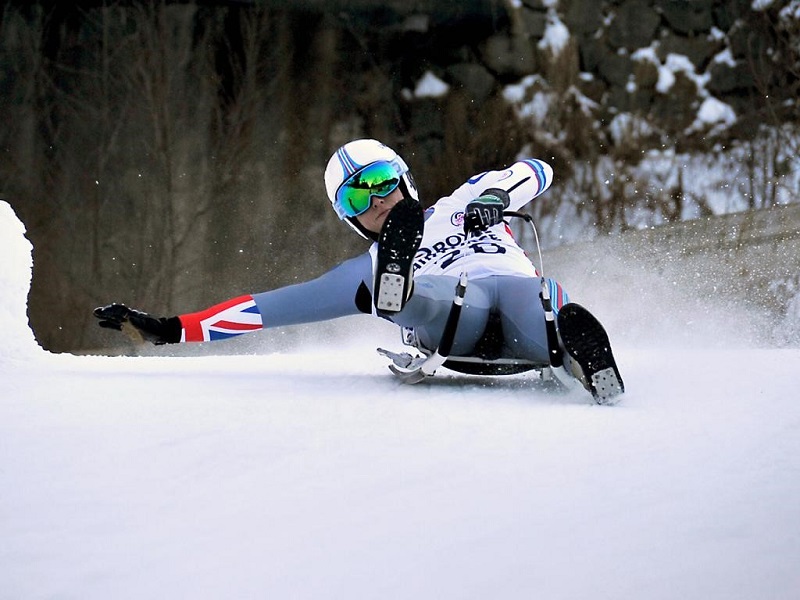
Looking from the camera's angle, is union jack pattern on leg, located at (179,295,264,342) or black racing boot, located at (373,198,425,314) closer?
black racing boot, located at (373,198,425,314)

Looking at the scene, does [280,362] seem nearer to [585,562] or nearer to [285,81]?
[585,562]

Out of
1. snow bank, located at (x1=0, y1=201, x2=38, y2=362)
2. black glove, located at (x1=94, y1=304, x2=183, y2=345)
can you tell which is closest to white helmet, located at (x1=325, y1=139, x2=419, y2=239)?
black glove, located at (x1=94, y1=304, x2=183, y2=345)

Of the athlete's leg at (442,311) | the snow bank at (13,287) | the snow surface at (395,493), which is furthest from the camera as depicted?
the snow bank at (13,287)

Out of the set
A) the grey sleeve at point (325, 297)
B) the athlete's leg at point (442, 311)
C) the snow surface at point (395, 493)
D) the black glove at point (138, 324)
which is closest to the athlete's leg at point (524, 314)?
the athlete's leg at point (442, 311)

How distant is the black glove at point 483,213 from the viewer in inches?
105

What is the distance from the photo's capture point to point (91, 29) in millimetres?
8266

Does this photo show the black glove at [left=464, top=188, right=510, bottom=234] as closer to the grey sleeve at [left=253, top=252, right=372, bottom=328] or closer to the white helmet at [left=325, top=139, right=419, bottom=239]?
the white helmet at [left=325, top=139, right=419, bottom=239]

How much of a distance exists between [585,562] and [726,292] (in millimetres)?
7813

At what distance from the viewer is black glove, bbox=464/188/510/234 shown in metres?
2.66

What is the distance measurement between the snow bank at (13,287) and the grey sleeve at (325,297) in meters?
0.92

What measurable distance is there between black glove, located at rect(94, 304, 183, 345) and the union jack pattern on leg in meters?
0.04

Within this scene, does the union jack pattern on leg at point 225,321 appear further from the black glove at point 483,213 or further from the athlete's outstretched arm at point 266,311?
the black glove at point 483,213

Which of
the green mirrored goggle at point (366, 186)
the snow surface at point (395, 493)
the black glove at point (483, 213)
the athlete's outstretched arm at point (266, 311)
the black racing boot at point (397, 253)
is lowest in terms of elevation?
the snow surface at point (395, 493)

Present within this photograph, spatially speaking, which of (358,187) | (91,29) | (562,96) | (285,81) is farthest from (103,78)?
(358,187)
